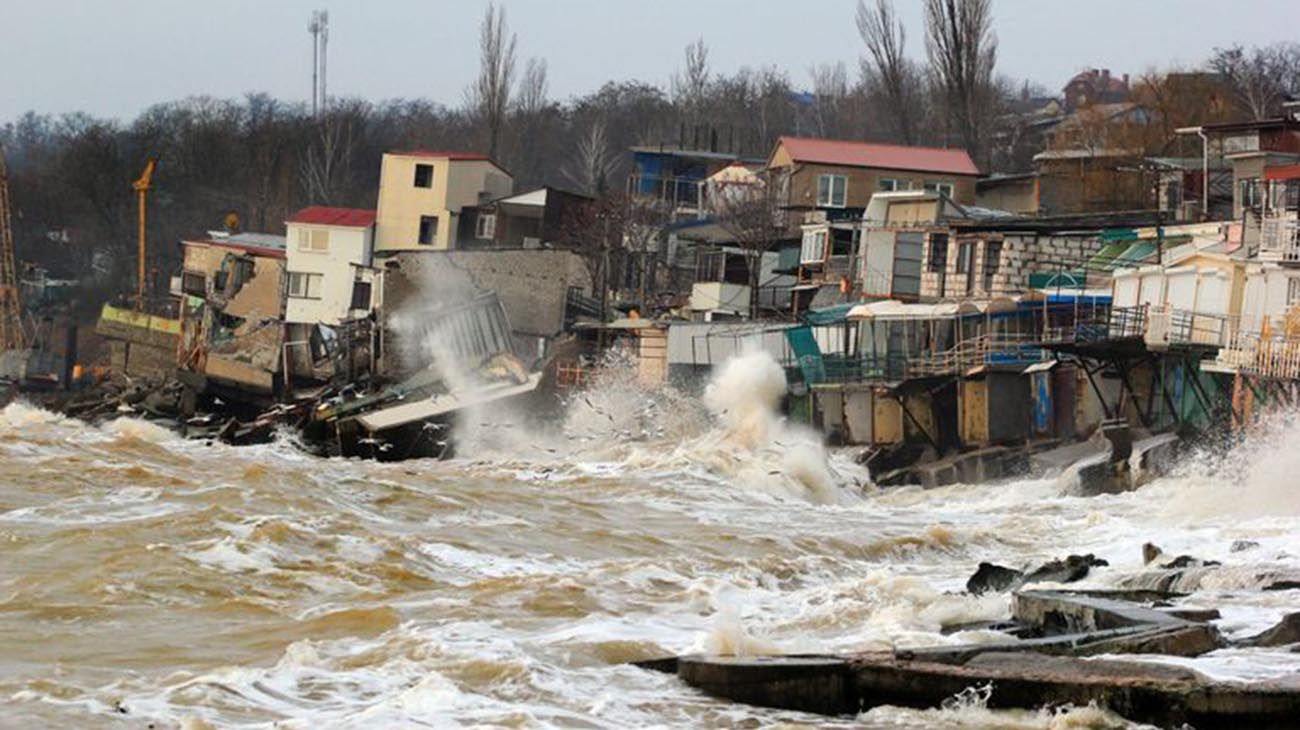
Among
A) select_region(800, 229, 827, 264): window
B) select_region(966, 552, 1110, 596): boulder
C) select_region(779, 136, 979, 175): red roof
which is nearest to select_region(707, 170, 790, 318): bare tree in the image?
select_region(779, 136, 979, 175): red roof

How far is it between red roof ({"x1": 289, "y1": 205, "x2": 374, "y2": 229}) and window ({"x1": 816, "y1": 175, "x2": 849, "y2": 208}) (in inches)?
686

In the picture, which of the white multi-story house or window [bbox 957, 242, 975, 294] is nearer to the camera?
window [bbox 957, 242, 975, 294]

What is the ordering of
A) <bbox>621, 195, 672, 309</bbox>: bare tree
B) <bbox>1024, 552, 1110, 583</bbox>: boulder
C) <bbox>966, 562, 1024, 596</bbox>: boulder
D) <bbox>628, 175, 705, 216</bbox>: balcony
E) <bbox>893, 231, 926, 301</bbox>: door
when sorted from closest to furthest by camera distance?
1. <bbox>966, 562, 1024, 596</bbox>: boulder
2. <bbox>1024, 552, 1110, 583</bbox>: boulder
3. <bbox>893, 231, 926, 301</bbox>: door
4. <bbox>621, 195, 672, 309</bbox>: bare tree
5. <bbox>628, 175, 705, 216</bbox>: balcony

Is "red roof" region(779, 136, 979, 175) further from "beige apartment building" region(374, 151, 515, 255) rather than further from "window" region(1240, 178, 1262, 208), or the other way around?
"window" region(1240, 178, 1262, 208)

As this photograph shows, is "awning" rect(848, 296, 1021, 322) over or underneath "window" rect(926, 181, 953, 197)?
underneath

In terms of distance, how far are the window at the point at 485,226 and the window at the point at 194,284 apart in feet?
36.3

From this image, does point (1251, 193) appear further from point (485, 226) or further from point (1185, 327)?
point (485, 226)

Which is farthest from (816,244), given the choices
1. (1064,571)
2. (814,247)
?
(1064,571)

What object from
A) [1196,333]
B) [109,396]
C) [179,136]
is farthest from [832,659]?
[179,136]

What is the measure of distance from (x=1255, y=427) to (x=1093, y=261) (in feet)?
46.9

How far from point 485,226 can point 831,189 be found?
46.1 feet

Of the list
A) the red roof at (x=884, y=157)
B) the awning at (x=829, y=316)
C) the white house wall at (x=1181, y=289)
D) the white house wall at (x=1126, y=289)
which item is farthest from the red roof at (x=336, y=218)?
the white house wall at (x=1181, y=289)

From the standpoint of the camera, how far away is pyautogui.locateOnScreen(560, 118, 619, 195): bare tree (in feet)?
340

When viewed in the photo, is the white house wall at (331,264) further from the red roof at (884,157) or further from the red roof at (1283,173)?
the red roof at (1283,173)
